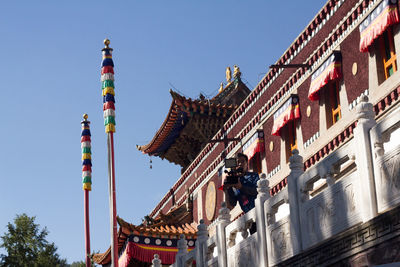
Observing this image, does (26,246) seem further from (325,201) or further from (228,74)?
(325,201)

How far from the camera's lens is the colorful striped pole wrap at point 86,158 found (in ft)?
105

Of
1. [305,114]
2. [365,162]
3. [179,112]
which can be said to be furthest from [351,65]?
[179,112]

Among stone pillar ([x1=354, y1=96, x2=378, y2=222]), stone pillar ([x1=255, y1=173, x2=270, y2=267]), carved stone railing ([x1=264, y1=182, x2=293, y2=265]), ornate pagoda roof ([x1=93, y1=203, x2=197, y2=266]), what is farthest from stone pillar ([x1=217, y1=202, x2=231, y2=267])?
ornate pagoda roof ([x1=93, y1=203, x2=197, y2=266])

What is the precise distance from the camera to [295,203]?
11.5 meters

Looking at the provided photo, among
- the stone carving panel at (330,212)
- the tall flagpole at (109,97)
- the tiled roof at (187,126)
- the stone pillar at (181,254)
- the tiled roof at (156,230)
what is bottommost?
the stone carving panel at (330,212)

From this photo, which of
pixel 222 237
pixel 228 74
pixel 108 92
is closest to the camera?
pixel 222 237

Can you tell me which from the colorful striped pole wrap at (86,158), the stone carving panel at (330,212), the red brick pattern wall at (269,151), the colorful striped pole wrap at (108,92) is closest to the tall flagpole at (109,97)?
the colorful striped pole wrap at (108,92)

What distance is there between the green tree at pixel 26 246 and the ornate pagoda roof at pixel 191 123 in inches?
242

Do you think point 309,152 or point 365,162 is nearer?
point 365,162

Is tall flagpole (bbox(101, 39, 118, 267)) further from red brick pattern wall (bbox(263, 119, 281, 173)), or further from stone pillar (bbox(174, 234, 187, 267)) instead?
stone pillar (bbox(174, 234, 187, 267))

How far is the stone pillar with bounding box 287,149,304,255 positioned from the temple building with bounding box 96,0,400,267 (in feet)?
0.05

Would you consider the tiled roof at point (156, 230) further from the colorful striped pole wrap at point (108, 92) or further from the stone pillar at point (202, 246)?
the stone pillar at point (202, 246)

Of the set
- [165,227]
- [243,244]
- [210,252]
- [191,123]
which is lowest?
[243,244]

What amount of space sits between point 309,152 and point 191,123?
43.4 feet
